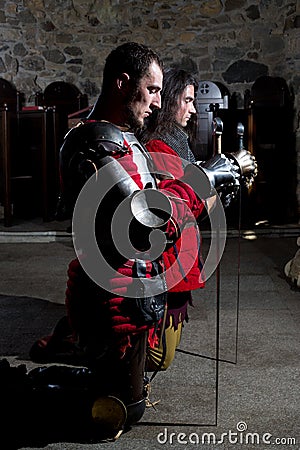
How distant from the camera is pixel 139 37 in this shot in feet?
22.3

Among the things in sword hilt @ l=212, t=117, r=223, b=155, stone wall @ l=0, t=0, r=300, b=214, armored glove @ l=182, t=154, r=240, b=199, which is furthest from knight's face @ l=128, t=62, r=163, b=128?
stone wall @ l=0, t=0, r=300, b=214

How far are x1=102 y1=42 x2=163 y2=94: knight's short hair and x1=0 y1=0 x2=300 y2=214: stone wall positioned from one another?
15.9 feet

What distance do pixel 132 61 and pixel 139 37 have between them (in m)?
5.14

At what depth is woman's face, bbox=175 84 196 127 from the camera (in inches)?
91.7

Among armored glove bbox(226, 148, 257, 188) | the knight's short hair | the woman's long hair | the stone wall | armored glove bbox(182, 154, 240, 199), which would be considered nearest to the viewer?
the knight's short hair

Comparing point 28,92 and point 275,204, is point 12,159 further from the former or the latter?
point 275,204

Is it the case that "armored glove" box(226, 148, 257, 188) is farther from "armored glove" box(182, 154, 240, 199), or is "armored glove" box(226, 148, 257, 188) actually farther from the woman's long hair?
the woman's long hair

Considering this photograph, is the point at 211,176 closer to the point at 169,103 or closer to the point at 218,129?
the point at 218,129

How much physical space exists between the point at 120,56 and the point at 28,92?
204 inches

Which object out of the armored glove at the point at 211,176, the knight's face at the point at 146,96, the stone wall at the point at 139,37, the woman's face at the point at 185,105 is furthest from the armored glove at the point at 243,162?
the stone wall at the point at 139,37

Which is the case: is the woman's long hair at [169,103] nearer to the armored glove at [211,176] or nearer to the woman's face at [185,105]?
the woman's face at [185,105]

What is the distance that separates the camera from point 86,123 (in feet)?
6.04

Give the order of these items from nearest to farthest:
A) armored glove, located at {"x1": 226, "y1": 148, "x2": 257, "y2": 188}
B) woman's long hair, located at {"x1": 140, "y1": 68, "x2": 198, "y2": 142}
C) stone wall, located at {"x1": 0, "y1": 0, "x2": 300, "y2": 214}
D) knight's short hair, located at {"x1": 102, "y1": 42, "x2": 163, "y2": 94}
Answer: knight's short hair, located at {"x1": 102, "y1": 42, "x2": 163, "y2": 94} → armored glove, located at {"x1": 226, "y1": 148, "x2": 257, "y2": 188} → woman's long hair, located at {"x1": 140, "y1": 68, "x2": 198, "y2": 142} → stone wall, located at {"x1": 0, "y1": 0, "x2": 300, "y2": 214}

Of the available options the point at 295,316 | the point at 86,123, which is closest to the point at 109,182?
the point at 86,123
